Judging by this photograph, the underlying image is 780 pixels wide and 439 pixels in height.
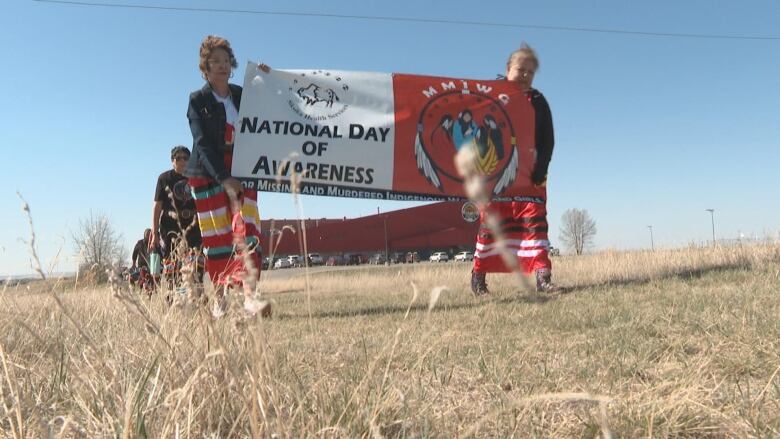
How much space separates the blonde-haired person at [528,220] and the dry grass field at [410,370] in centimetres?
109

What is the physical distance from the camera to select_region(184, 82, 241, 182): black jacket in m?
3.81

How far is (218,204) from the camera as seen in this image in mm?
3979

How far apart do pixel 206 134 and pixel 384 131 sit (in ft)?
5.02

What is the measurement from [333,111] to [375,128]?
1.31 ft

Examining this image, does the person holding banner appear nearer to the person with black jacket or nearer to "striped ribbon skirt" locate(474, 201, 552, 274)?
the person with black jacket

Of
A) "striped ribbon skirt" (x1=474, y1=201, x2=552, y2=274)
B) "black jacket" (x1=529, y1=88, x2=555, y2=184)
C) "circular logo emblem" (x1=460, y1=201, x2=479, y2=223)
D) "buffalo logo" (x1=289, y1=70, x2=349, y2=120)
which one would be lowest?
"striped ribbon skirt" (x1=474, y1=201, x2=552, y2=274)

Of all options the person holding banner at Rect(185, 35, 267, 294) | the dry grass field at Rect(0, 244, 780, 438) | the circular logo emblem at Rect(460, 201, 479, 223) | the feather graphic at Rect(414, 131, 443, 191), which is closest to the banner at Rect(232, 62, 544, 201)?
the feather graphic at Rect(414, 131, 443, 191)

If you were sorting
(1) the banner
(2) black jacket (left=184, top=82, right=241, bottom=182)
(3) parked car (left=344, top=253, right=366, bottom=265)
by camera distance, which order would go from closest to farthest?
(2) black jacket (left=184, top=82, right=241, bottom=182) → (1) the banner → (3) parked car (left=344, top=253, right=366, bottom=265)

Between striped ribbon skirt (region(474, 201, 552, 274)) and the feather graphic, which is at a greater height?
the feather graphic

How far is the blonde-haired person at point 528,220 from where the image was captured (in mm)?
4465

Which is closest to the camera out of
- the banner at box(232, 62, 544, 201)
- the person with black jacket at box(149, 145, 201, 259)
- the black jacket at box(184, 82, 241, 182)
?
the black jacket at box(184, 82, 241, 182)

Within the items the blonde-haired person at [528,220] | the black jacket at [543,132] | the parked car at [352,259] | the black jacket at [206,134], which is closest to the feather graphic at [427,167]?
the blonde-haired person at [528,220]

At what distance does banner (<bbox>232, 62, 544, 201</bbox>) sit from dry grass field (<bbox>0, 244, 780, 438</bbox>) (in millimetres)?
1564

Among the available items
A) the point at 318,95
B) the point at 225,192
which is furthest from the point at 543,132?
the point at 225,192
